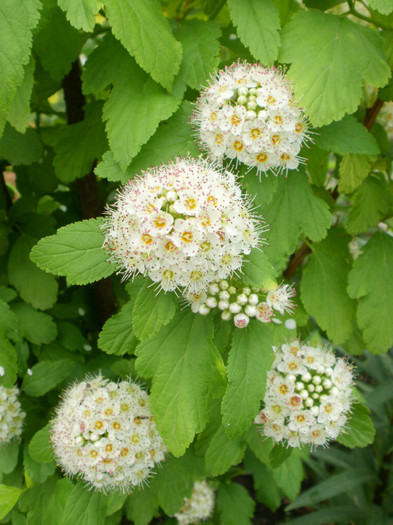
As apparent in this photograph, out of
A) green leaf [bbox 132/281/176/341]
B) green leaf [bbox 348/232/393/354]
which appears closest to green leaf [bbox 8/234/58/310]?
green leaf [bbox 132/281/176/341]

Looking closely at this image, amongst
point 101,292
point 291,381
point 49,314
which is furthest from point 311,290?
point 49,314

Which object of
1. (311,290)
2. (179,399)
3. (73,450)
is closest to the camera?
(179,399)

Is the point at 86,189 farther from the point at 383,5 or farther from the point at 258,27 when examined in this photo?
the point at 383,5

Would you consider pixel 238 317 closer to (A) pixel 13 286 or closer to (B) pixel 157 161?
(B) pixel 157 161

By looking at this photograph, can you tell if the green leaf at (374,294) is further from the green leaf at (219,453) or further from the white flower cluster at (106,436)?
the white flower cluster at (106,436)

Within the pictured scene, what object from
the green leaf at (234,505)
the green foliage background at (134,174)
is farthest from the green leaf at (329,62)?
the green leaf at (234,505)

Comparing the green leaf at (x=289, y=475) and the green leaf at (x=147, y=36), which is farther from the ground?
the green leaf at (x=147, y=36)
